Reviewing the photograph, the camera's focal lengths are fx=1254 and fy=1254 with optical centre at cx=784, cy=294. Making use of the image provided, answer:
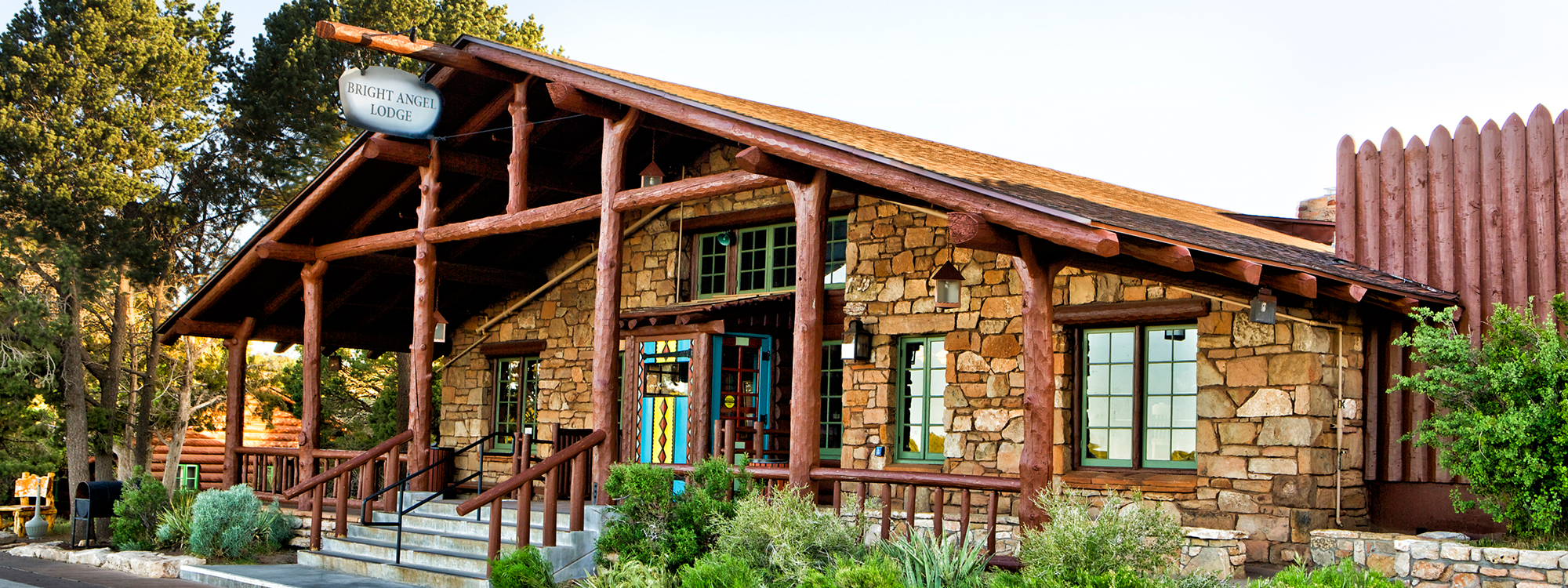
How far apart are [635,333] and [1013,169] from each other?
4.26 meters

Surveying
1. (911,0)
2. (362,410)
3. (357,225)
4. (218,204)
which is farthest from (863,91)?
(357,225)

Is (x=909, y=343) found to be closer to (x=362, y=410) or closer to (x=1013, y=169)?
(x=1013, y=169)

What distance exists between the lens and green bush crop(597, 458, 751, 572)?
8719 mm

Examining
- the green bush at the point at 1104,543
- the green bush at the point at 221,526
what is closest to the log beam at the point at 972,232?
the green bush at the point at 1104,543

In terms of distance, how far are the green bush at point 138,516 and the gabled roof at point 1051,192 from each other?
248 inches

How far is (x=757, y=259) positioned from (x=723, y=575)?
6357 mm

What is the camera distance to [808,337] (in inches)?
358

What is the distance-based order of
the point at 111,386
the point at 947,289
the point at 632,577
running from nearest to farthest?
1. the point at 632,577
2. the point at 947,289
3. the point at 111,386

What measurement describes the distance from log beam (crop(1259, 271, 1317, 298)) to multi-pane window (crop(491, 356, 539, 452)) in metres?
9.24

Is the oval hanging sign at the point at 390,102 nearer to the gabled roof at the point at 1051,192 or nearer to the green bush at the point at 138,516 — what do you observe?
the gabled roof at the point at 1051,192

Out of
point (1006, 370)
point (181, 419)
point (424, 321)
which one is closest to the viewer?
point (1006, 370)

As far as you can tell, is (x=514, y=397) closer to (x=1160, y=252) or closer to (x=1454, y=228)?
(x=1160, y=252)

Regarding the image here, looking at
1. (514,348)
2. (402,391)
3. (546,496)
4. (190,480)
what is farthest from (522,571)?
(402,391)

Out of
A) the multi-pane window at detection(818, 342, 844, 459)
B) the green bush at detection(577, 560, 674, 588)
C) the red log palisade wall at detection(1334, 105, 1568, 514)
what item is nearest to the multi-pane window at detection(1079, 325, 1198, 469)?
the red log palisade wall at detection(1334, 105, 1568, 514)
